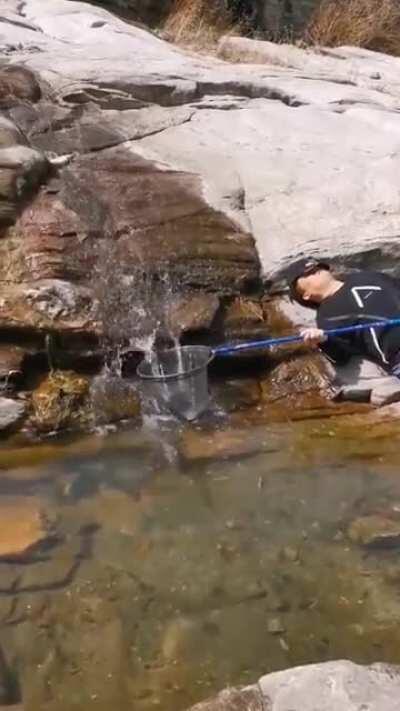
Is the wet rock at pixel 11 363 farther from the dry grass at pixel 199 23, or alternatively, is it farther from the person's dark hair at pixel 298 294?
the dry grass at pixel 199 23

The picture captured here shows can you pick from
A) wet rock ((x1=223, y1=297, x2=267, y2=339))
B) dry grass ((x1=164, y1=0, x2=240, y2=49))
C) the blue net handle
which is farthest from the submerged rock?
dry grass ((x1=164, y1=0, x2=240, y2=49))

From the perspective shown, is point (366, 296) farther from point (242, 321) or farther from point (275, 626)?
point (275, 626)

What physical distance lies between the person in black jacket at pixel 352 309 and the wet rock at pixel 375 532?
5.15ft

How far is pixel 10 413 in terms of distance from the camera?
18.3 feet

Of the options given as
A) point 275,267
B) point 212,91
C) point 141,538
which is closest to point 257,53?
point 212,91

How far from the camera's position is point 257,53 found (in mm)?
10648

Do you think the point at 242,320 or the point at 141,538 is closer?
the point at 141,538

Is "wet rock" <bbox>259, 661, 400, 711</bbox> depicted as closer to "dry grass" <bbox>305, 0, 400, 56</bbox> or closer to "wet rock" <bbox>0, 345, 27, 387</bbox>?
A: "wet rock" <bbox>0, 345, 27, 387</bbox>

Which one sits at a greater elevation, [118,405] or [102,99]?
[102,99]

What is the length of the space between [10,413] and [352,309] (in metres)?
2.06

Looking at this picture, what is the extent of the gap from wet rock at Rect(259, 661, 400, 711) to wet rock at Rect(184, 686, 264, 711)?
0.09 ft

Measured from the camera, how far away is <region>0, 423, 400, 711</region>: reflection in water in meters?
3.58

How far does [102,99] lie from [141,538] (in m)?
4.57

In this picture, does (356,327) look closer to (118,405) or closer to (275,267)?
(275,267)
